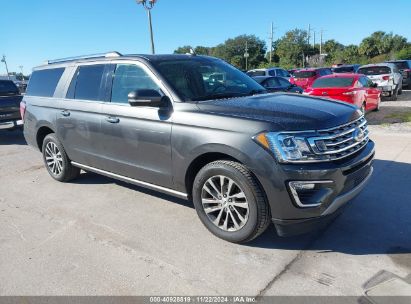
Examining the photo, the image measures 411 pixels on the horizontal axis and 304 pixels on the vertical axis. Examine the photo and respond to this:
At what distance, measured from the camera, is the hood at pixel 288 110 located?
3.22 meters

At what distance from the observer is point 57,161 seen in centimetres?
588

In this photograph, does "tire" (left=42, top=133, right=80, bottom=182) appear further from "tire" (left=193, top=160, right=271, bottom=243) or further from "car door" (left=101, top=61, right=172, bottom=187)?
"tire" (left=193, top=160, right=271, bottom=243)

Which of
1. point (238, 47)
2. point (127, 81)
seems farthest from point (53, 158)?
point (238, 47)

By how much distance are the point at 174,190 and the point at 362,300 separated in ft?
6.98

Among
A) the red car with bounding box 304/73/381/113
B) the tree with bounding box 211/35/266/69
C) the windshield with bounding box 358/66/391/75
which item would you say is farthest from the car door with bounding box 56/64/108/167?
the tree with bounding box 211/35/266/69

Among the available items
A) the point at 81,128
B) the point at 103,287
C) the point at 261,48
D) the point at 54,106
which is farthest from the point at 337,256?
the point at 261,48

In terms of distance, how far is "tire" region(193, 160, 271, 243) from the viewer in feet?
10.9

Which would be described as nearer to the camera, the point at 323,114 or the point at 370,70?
the point at 323,114

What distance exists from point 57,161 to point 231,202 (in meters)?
3.50

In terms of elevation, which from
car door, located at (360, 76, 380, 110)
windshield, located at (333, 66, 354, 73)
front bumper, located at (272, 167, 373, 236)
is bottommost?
front bumper, located at (272, 167, 373, 236)

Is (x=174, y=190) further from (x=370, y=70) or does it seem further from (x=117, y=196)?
(x=370, y=70)

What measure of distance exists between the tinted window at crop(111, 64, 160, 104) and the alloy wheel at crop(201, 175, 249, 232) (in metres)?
1.28

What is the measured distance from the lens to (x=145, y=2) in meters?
15.4

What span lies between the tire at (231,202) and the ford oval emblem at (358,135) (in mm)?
1099
